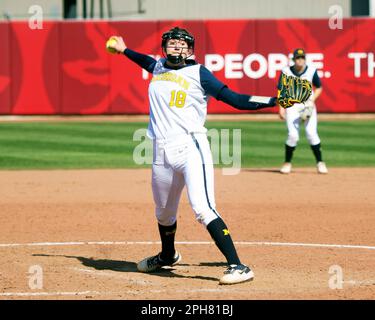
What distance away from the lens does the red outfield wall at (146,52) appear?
24766mm

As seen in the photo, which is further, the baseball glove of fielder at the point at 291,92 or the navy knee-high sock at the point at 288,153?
the navy knee-high sock at the point at 288,153

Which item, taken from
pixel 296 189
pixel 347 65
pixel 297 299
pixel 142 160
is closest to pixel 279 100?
pixel 297 299

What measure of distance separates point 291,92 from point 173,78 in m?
1.04

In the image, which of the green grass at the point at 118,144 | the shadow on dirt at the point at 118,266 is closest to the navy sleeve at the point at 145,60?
the shadow on dirt at the point at 118,266

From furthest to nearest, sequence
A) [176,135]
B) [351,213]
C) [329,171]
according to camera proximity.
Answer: [329,171], [351,213], [176,135]

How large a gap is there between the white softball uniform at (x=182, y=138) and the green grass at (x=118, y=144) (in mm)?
8761

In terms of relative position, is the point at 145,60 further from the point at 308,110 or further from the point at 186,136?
the point at 308,110

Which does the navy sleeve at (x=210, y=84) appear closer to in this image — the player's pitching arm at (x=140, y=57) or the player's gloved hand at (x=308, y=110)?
the player's pitching arm at (x=140, y=57)

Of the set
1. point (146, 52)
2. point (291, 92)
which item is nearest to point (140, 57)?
point (291, 92)

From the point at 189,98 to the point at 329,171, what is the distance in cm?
823

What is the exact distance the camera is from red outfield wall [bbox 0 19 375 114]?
24.8 m

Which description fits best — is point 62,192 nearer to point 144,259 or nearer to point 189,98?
point 144,259

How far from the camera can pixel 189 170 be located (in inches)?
304

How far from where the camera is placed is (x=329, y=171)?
616 inches
